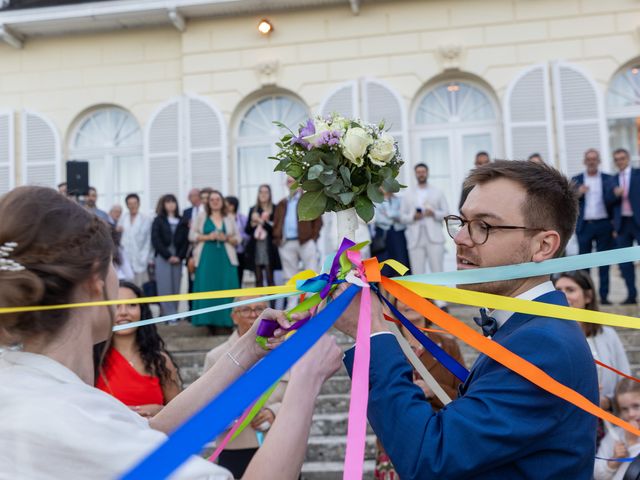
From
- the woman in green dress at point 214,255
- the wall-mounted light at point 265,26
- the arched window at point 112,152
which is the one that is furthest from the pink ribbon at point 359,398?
the arched window at point 112,152

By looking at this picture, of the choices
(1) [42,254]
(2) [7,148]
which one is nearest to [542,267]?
(1) [42,254]

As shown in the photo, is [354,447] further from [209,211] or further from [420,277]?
[209,211]

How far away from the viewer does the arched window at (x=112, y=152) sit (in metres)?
13.7

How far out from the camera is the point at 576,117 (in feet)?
39.1

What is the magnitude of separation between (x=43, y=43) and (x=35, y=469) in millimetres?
14105

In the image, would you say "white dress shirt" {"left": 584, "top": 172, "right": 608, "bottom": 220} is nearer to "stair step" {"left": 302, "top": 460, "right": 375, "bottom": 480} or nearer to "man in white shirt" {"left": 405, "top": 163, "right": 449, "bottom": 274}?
"man in white shirt" {"left": 405, "top": 163, "right": 449, "bottom": 274}

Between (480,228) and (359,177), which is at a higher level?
(359,177)

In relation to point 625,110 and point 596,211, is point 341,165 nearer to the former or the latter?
point 596,211

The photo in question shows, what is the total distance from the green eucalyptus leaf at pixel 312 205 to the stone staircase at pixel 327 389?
137 inches

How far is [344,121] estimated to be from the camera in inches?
87.2

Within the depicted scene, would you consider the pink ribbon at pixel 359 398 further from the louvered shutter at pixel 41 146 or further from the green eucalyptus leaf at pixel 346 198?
the louvered shutter at pixel 41 146

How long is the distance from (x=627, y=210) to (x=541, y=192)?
7025 millimetres

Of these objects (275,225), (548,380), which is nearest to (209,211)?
(275,225)

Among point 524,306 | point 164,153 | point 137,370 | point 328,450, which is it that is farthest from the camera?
point 164,153
